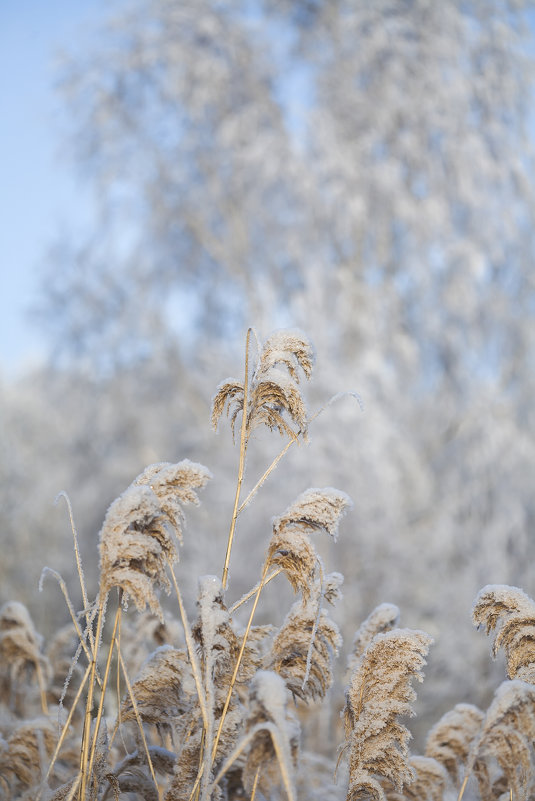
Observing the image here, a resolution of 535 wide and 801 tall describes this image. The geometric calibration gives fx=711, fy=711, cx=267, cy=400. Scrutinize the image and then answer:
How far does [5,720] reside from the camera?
2219 millimetres

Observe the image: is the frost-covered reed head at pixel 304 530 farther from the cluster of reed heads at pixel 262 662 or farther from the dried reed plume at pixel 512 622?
the dried reed plume at pixel 512 622

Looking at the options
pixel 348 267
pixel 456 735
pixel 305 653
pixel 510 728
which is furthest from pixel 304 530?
pixel 348 267

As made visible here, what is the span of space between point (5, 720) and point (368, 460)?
199 inches

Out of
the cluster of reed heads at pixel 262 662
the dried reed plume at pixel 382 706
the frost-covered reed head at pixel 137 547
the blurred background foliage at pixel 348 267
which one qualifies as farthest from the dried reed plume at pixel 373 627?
the blurred background foliage at pixel 348 267

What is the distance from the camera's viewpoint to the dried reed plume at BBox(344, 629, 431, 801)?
54.1 inches

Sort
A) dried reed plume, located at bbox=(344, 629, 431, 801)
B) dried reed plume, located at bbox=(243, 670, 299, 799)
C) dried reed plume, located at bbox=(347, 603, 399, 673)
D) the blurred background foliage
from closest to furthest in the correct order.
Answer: dried reed plume, located at bbox=(243, 670, 299, 799) → dried reed plume, located at bbox=(344, 629, 431, 801) → dried reed plume, located at bbox=(347, 603, 399, 673) → the blurred background foliage

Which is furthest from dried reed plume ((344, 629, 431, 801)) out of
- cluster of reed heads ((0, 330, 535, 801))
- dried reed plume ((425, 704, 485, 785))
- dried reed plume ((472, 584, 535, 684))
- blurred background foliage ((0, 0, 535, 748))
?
blurred background foliage ((0, 0, 535, 748))

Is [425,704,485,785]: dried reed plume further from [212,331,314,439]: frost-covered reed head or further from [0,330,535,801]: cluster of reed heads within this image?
[212,331,314,439]: frost-covered reed head

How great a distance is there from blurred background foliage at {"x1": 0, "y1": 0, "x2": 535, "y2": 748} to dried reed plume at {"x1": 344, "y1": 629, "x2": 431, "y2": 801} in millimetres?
5056

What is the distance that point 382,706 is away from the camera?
1.39 meters

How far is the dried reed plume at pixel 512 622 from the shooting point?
4.56ft

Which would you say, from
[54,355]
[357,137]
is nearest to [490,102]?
[357,137]

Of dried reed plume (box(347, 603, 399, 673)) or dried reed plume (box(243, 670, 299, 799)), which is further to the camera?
dried reed plume (box(347, 603, 399, 673))

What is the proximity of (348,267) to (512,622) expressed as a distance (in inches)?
276
